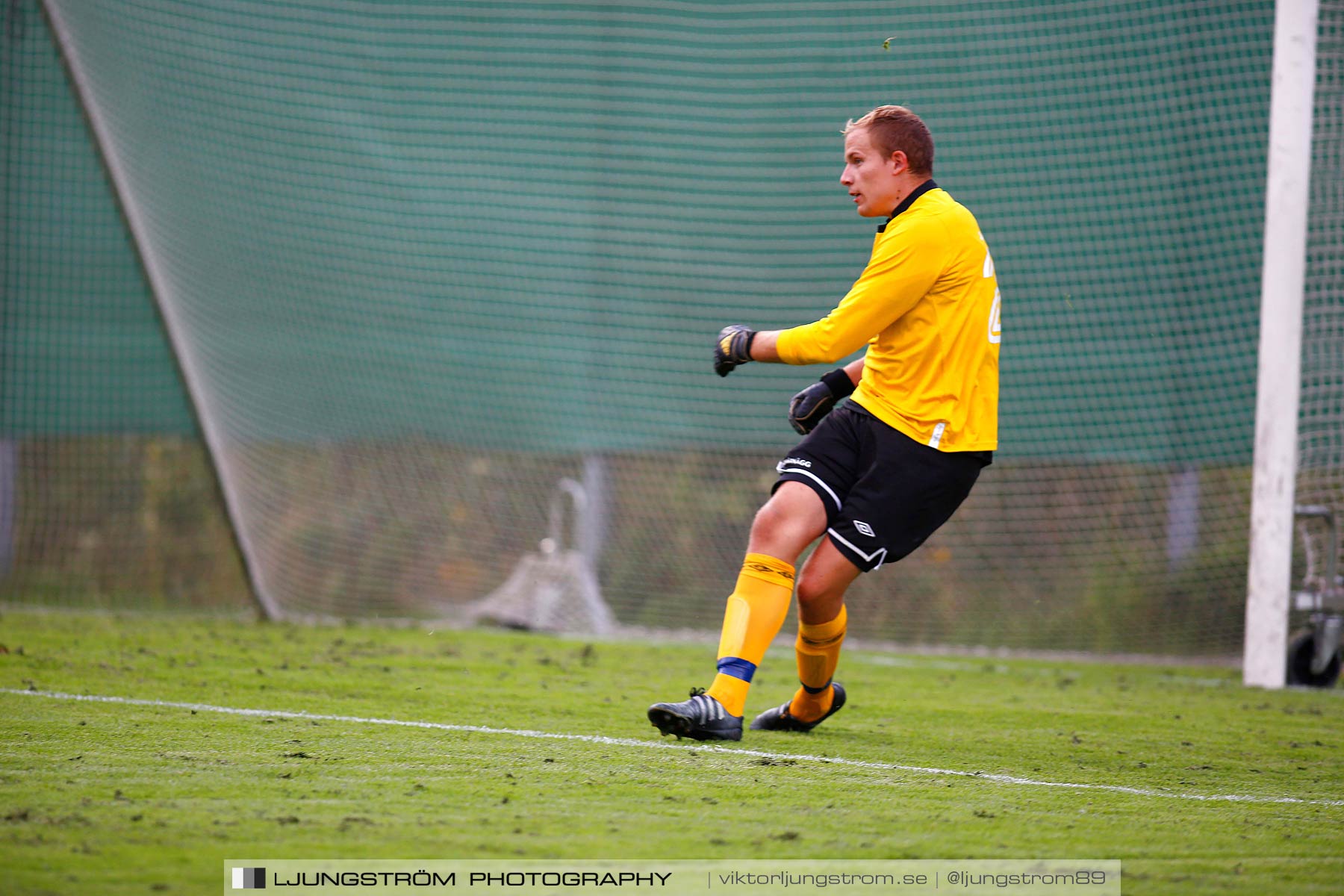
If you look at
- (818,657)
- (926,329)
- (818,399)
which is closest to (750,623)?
(818,657)

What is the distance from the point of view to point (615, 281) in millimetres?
8641

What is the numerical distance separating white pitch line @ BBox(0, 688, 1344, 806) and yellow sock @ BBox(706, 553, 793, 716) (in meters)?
0.16

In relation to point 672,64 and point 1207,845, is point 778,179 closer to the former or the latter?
point 672,64

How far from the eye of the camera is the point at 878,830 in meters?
2.63

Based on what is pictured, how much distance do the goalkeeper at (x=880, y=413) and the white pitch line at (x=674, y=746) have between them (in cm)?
12

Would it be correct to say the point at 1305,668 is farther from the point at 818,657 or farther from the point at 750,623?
the point at 750,623

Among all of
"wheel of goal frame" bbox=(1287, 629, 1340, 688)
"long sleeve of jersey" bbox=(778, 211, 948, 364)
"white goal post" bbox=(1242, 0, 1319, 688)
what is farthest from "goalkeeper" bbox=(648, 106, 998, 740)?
"wheel of goal frame" bbox=(1287, 629, 1340, 688)

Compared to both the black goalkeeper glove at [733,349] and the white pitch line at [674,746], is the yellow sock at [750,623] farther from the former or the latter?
the black goalkeeper glove at [733,349]

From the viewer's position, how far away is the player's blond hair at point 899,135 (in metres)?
3.72

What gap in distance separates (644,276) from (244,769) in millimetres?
5902

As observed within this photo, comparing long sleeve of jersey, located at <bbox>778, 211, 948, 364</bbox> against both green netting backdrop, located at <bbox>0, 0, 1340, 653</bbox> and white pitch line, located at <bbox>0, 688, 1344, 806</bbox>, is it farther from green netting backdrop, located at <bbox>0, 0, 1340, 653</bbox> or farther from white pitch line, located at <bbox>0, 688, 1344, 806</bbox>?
green netting backdrop, located at <bbox>0, 0, 1340, 653</bbox>

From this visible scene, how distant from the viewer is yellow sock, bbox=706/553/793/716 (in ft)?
11.8

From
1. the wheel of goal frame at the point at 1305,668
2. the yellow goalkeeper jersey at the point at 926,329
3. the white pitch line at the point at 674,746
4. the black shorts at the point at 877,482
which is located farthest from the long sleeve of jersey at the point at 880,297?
the wheel of goal frame at the point at 1305,668

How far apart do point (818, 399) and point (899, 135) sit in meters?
0.77
